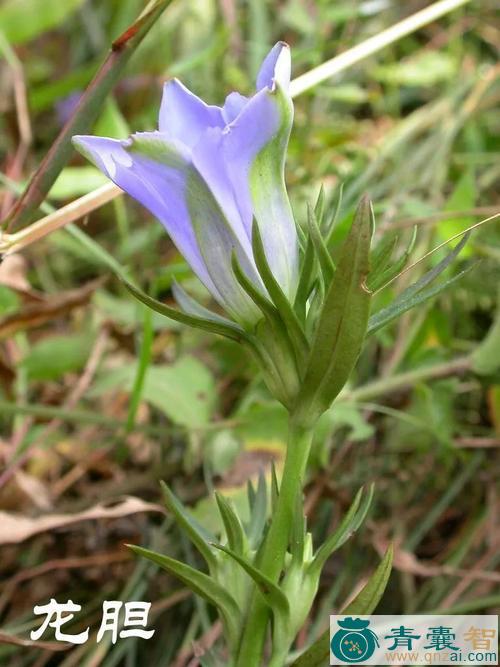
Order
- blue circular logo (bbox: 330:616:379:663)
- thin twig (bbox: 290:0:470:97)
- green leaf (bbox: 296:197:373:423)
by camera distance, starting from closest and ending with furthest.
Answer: green leaf (bbox: 296:197:373:423) → blue circular logo (bbox: 330:616:379:663) → thin twig (bbox: 290:0:470:97)

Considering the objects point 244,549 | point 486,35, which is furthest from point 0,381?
point 486,35

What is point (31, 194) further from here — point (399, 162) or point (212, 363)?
point (399, 162)

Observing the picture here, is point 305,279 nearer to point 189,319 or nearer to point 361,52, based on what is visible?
point 189,319

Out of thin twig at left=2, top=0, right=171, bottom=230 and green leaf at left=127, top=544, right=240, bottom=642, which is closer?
green leaf at left=127, top=544, right=240, bottom=642

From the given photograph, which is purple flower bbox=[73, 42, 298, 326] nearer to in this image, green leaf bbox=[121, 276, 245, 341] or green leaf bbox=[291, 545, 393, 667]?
green leaf bbox=[121, 276, 245, 341]

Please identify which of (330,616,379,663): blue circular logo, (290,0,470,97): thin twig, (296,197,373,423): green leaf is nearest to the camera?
(296,197,373,423): green leaf

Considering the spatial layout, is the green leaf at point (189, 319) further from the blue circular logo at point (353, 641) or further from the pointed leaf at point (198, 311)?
the blue circular logo at point (353, 641)

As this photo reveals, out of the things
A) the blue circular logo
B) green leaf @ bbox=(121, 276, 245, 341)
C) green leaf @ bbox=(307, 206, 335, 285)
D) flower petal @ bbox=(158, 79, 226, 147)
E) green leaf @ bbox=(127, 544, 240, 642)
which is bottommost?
green leaf @ bbox=(127, 544, 240, 642)

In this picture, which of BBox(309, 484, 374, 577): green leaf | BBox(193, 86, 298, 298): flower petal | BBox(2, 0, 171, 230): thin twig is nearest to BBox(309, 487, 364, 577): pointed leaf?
BBox(309, 484, 374, 577): green leaf
